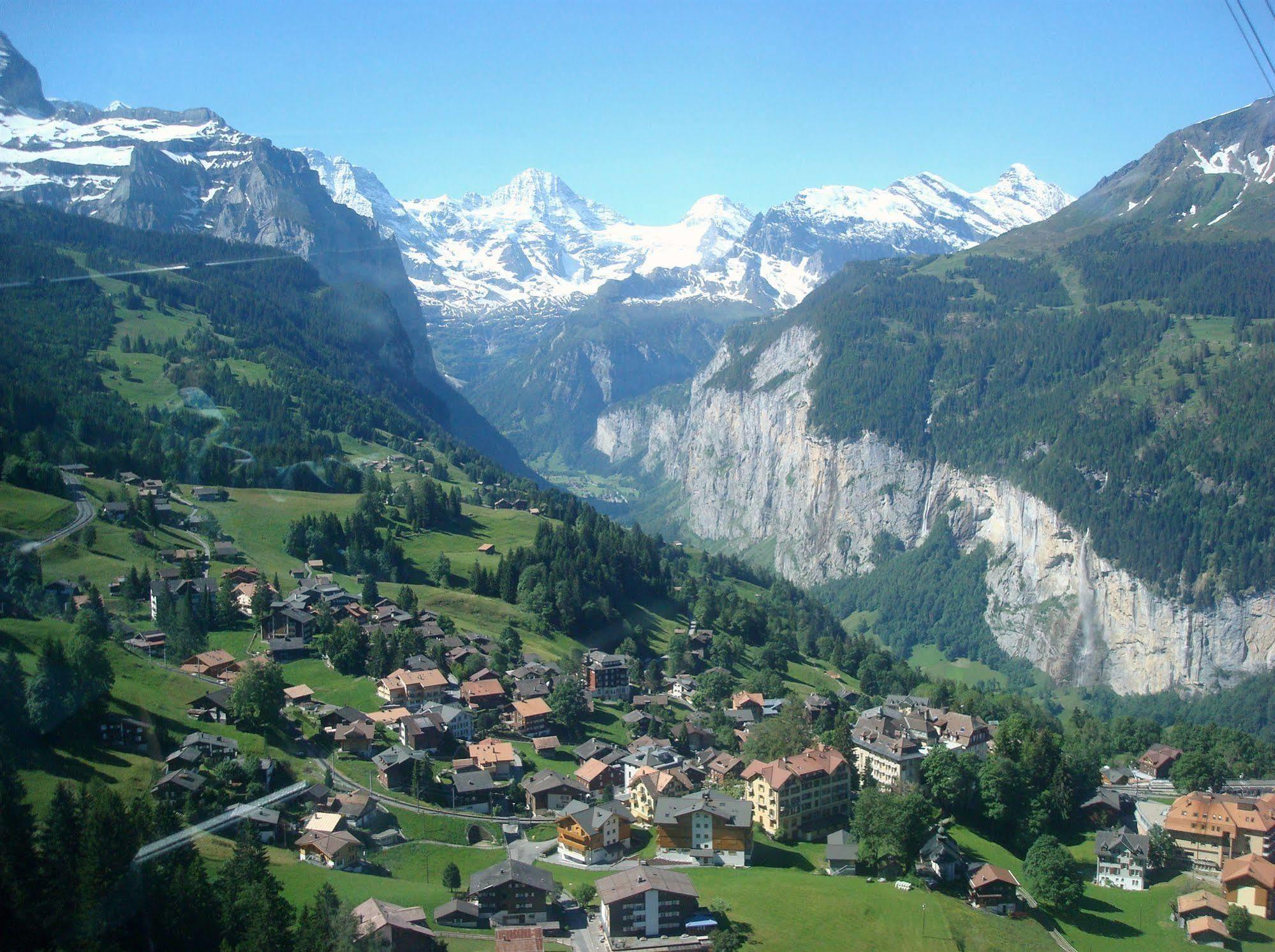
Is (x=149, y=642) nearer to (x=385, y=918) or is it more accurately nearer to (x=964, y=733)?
(x=385, y=918)

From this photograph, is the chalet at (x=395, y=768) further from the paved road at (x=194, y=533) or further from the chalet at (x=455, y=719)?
the paved road at (x=194, y=533)

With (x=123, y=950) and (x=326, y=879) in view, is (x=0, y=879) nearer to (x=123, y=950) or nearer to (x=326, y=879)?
(x=123, y=950)

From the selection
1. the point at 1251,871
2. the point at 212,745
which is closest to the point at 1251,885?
the point at 1251,871

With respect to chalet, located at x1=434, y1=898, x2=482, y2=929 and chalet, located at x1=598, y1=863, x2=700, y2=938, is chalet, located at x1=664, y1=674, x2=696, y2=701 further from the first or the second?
chalet, located at x1=434, y1=898, x2=482, y2=929

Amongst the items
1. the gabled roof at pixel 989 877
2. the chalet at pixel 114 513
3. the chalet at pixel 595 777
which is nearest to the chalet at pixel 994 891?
the gabled roof at pixel 989 877

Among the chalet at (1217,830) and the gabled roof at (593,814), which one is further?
the chalet at (1217,830)

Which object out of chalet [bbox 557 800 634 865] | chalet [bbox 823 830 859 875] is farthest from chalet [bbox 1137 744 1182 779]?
chalet [bbox 557 800 634 865]
